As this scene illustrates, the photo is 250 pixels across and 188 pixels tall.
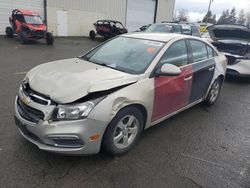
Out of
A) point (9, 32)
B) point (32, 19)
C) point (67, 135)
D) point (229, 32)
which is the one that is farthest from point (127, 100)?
point (9, 32)

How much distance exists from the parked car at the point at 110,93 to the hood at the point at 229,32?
4551 mm

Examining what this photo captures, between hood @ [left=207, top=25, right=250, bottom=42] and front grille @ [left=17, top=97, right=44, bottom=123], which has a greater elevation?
hood @ [left=207, top=25, right=250, bottom=42]

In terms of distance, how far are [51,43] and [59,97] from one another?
12675 millimetres

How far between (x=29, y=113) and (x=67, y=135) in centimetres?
59

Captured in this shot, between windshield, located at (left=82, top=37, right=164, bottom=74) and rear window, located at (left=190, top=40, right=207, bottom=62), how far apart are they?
2.94ft

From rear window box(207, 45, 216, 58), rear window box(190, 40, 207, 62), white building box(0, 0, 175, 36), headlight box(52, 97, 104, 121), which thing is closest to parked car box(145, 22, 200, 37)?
rear window box(207, 45, 216, 58)

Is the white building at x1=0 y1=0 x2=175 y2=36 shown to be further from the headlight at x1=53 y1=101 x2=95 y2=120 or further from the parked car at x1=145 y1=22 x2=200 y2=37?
the headlight at x1=53 y1=101 x2=95 y2=120

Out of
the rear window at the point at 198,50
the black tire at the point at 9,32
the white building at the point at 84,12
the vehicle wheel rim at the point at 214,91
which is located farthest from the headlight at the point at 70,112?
the white building at the point at 84,12

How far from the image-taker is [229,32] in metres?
8.28

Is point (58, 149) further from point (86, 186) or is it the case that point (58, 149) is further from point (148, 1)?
point (148, 1)

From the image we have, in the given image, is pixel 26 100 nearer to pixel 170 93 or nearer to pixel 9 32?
pixel 170 93

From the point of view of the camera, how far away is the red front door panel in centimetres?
335

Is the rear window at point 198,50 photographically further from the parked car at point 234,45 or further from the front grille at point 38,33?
the front grille at point 38,33

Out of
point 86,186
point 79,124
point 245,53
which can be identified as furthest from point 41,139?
point 245,53
